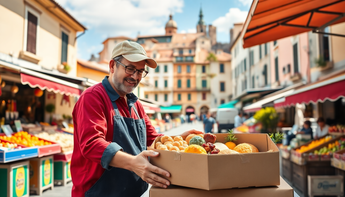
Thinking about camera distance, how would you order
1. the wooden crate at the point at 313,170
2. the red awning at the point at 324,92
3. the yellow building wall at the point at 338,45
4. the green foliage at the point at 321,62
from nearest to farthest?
the red awning at the point at 324,92 → the wooden crate at the point at 313,170 → the yellow building wall at the point at 338,45 → the green foliage at the point at 321,62

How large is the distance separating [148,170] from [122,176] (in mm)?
441

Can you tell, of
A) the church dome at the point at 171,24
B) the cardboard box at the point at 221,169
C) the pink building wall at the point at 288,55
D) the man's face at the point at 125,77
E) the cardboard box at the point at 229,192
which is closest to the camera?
the cardboard box at the point at 221,169

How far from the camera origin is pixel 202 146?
1.83 metres

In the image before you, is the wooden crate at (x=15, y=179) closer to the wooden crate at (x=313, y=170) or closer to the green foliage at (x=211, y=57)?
the wooden crate at (x=313, y=170)

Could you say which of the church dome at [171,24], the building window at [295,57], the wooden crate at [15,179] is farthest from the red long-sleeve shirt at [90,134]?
the church dome at [171,24]

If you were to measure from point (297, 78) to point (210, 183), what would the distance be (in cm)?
1432

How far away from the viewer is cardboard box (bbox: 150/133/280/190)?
145 cm

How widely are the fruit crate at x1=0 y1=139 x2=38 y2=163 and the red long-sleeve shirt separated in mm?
3584

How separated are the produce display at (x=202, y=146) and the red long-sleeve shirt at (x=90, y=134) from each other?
39 centimetres

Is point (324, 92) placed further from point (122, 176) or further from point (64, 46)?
point (64, 46)

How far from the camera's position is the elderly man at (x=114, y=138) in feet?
5.28

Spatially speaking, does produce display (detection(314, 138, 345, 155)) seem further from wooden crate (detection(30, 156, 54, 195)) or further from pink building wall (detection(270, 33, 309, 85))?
pink building wall (detection(270, 33, 309, 85))

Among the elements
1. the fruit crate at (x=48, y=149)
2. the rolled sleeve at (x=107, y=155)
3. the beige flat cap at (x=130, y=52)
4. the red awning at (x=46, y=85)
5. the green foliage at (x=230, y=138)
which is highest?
A: the red awning at (x=46, y=85)

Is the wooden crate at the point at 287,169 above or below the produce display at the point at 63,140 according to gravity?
below
